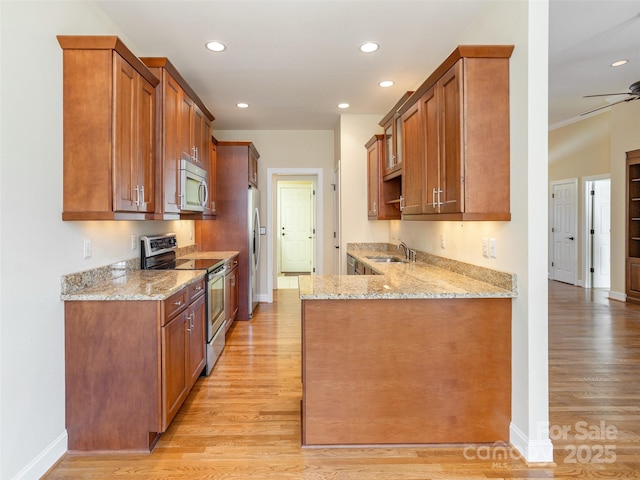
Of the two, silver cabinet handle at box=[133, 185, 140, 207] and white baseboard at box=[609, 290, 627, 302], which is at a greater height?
silver cabinet handle at box=[133, 185, 140, 207]

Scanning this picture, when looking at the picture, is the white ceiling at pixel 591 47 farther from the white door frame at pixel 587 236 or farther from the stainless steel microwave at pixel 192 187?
the stainless steel microwave at pixel 192 187

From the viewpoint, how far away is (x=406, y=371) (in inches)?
85.4

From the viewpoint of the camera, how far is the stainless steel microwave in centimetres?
308

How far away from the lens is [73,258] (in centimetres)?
224

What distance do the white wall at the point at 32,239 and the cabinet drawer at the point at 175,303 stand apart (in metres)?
0.54

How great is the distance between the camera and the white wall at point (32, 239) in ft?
5.68

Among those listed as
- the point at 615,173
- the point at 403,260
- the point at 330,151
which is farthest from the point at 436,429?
the point at 615,173

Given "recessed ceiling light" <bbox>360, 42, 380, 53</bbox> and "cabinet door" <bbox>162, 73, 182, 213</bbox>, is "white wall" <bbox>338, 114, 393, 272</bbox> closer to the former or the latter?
"recessed ceiling light" <bbox>360, 42, 380, 53</bbox>

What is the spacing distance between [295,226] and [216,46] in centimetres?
653

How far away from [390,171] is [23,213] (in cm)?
297

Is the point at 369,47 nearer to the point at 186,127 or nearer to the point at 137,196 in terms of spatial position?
the point at 186,127

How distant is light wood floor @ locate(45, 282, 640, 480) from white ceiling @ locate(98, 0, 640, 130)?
263 centimetres

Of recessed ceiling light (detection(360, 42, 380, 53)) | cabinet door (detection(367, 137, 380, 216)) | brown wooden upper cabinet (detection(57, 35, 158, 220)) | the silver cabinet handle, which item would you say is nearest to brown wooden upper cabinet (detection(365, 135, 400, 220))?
cabinet door (detection(367, 137, 380, 216))

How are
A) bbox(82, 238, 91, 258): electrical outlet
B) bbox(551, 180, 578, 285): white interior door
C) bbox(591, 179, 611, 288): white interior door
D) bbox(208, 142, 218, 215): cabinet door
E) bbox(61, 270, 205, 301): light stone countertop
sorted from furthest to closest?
bbox(551, 180, 578, 285): white interior door
bbox(591, 179, 611, 288): white interior door
bbox(208, 142, 218, 215): cabinet door
bbox(82, 238, 91, 258): electrical outlet
bbox(61, 270, 205, 301): light stone countertop
